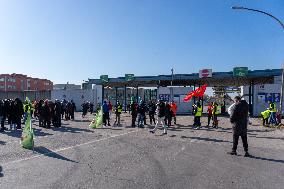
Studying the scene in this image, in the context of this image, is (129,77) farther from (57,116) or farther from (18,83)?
(18,83)

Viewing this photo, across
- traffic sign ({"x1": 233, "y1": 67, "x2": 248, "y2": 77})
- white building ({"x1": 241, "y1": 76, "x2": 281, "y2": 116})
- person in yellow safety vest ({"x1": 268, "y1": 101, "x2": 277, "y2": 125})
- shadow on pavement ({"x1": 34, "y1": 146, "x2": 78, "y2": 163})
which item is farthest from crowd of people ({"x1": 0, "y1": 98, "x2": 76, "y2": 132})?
white building ({"x1": 241, "y1": 76, "x2": 281, "y2": 116})

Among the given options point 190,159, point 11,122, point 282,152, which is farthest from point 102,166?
point 11,122

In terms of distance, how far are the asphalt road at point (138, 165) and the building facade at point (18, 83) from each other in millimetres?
Answer: 90906

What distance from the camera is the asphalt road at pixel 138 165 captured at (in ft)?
23.0

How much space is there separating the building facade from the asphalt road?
9091 cm

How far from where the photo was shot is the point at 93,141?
13625mm

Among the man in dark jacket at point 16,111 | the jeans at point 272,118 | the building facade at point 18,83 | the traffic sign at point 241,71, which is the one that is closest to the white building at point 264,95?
the traffic sign at point 241,71

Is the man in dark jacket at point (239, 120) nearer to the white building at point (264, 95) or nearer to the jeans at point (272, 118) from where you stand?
the jeans at point (272, 118)

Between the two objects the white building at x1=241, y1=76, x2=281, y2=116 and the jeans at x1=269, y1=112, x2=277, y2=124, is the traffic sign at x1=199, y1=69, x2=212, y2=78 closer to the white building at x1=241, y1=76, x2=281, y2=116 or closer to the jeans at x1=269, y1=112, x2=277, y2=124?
the white building at x1=241, y1=76, x2=281, y2=116

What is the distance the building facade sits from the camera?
317 feet

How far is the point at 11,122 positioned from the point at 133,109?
750 centimetres

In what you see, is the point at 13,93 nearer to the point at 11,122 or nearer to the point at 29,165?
the point at 11,122

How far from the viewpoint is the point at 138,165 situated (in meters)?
8.77

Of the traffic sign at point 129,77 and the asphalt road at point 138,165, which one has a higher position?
the traffic sign at point 129,77
